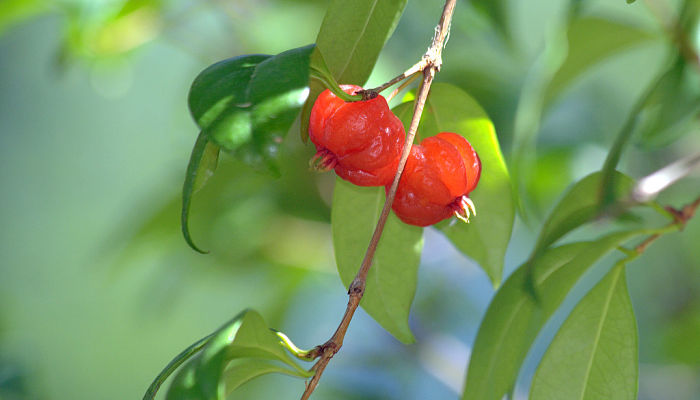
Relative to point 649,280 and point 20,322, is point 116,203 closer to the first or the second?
point 20,322

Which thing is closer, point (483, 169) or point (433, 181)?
point (433, 181)

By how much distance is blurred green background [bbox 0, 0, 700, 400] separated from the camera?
4.26ft

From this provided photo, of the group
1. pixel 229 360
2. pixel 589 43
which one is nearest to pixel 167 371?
pixel 229 360

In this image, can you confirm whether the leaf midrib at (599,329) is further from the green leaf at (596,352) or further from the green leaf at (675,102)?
the green leaf at (675,102)

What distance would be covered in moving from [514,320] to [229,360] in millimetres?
266

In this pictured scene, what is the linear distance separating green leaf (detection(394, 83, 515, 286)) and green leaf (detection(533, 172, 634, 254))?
0.16 feet

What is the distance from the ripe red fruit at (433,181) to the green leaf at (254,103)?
168mm

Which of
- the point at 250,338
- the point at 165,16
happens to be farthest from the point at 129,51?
the point at 250,338

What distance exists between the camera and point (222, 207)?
1284mm

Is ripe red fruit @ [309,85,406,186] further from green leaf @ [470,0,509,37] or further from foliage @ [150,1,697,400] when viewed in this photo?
green leaf @ [470,0,509,37]

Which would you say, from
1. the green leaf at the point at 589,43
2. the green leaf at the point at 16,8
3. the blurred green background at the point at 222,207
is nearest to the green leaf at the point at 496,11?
the blurred green background at the point at 222,207

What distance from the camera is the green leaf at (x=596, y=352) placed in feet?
1.98

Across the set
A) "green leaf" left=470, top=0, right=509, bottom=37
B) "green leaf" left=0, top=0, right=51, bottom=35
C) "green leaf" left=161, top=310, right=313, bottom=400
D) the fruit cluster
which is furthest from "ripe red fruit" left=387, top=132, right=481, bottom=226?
"green leaf" left=0, top=0, right=51, bottom=35

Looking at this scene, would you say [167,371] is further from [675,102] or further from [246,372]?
[675,102]
